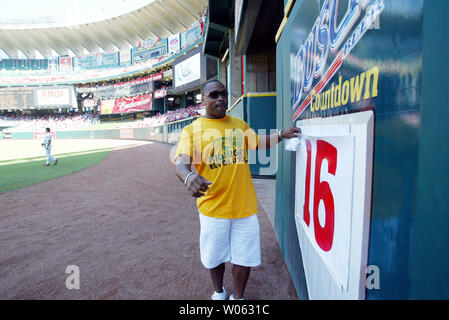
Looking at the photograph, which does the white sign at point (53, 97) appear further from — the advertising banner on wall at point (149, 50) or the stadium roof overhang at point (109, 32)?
the advertising banner on wall at point (149, 50)

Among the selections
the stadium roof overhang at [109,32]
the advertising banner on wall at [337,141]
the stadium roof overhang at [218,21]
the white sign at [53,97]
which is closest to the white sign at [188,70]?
the stadium roof overhang at [218,21]

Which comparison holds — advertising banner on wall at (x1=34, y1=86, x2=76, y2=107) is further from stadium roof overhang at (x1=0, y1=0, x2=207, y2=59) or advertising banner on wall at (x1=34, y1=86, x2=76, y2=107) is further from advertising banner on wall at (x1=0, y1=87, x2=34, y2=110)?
stadium roof overhang at (x1=0, y1=0, x2=207, y2=59)

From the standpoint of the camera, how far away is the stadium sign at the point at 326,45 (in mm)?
1135

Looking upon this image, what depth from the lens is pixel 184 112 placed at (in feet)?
115

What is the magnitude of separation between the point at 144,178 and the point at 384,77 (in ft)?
27.5

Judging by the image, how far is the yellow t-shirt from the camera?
78.8 inches

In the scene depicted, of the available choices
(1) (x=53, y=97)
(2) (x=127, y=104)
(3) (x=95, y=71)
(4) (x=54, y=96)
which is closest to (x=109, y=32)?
(3) (x=95, y=71)

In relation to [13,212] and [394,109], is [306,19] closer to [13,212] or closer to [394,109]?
[394,109]

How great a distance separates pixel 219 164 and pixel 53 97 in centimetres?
5897

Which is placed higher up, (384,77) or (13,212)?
(384,77)

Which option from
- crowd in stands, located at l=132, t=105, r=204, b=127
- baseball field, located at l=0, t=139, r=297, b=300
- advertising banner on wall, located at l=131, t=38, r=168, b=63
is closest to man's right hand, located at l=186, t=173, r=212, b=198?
baseball field, located at l=0, t=139, r=297, b=300

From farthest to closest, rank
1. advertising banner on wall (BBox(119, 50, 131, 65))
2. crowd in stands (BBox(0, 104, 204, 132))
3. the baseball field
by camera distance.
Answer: crowd in stands (BBox(0, 104, 204, 132)) → advertising banner on wall (BBox(119, 50, 131, 65)) → the baseball field

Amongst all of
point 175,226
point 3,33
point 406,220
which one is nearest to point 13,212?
point 175,226

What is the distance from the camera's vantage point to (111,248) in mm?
3477
